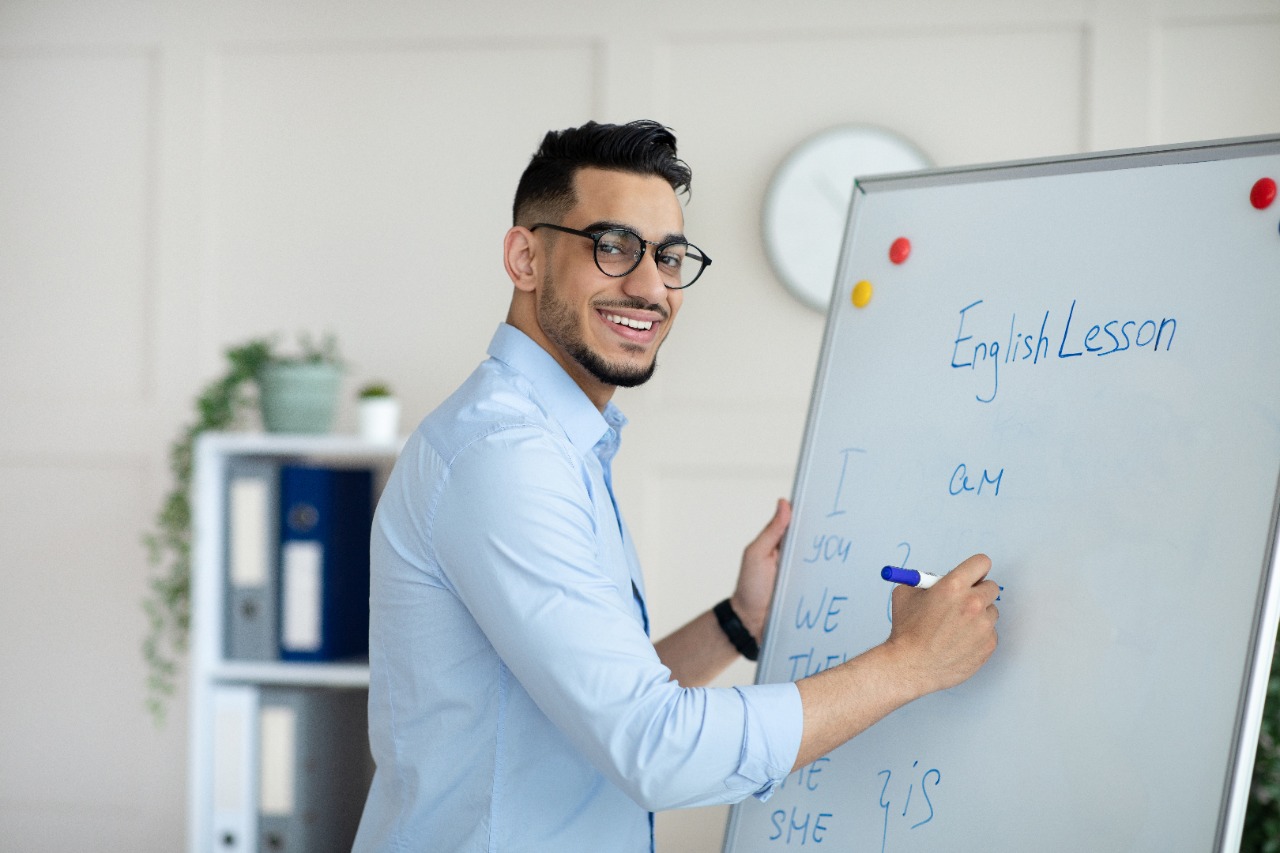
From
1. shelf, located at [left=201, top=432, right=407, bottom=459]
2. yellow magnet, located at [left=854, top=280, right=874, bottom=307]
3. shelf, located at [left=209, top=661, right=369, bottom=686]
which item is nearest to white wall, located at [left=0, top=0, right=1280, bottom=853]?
shelf, located at [left=201, top=432, right=407, bottom=459]

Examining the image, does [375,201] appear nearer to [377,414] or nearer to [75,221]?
[377,414]

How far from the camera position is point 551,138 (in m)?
1.46

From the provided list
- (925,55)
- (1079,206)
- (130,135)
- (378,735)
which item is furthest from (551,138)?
(130,135)

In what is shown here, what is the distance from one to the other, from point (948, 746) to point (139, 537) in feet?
7.54

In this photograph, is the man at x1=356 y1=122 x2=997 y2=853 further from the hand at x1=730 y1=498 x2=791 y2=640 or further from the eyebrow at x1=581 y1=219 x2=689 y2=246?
the hand at x1=730 y1=498 x2=791 y2=640

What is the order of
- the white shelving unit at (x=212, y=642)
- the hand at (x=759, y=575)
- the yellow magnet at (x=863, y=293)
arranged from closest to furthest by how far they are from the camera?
→ the yellow magnet at (x=863, y=293)
the hand at (x=759, y=575)
the white shelving unit at (x=212, y=642)

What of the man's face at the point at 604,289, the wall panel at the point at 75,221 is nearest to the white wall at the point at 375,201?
the wall panel at the point at 75,221

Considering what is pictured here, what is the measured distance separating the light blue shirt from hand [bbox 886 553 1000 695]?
5.3 inches

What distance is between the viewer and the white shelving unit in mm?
2463

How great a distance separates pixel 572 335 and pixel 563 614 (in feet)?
1.31

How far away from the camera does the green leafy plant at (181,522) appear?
2613 millimetres

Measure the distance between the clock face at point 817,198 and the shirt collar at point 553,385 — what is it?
4.45 ft

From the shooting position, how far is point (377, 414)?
255cm

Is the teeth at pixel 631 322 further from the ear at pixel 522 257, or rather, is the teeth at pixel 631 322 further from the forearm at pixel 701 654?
the forearm at pixel 701 654
